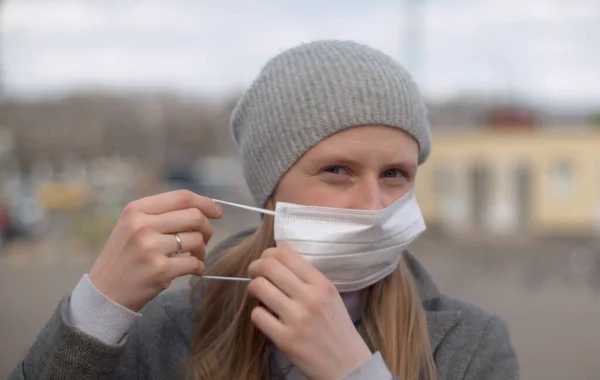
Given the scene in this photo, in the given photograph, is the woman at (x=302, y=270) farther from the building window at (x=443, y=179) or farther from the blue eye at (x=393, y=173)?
the building window at (x=443, y=179)

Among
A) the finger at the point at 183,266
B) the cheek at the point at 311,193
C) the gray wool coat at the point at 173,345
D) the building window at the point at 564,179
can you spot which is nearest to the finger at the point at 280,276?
the finger at the point at 183,266

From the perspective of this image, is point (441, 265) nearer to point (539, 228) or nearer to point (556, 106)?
point (539, 228)

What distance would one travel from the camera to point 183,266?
5.70 ft

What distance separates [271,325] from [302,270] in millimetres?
132

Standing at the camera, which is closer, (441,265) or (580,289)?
(580,289)

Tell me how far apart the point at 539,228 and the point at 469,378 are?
2103cm

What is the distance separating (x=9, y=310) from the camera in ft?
36.2

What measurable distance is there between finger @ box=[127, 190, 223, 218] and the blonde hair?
9.8 inches

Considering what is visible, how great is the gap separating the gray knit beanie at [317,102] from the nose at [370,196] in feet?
0.49

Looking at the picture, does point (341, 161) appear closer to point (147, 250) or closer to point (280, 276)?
point (280, 276)

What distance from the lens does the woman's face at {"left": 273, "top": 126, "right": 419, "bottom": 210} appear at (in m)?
1.86

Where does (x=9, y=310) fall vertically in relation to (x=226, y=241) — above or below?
below

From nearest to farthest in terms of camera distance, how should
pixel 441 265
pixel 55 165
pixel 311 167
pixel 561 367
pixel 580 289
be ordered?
pixel 311 167, pixel 561 367, pixel 580 289, pixel 441 265, pixel 55 165

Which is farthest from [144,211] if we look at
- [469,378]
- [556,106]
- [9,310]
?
[556,106]
